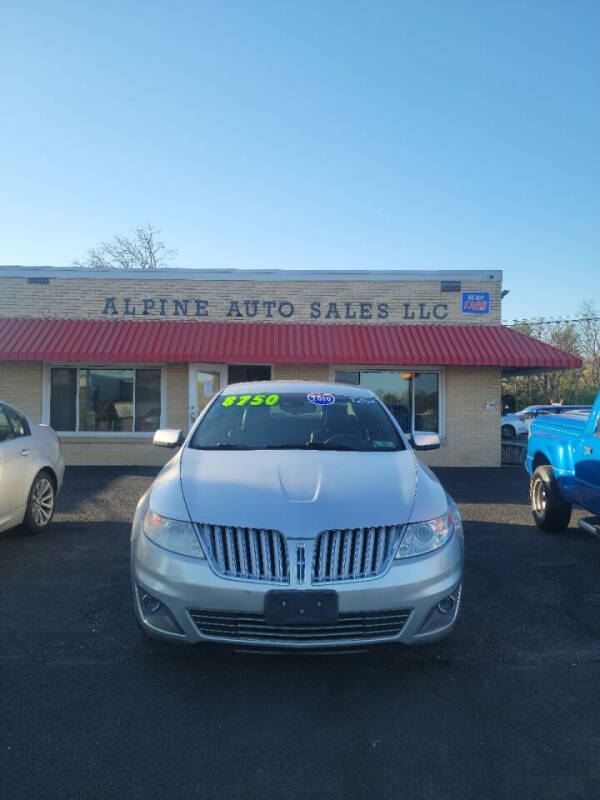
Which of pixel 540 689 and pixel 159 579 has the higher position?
pixel 159 579

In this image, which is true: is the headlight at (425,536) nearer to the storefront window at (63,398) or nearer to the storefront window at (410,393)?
the storefront window at (410,393)

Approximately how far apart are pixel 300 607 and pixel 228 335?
11892 millimetres

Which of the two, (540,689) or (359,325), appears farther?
(359,325)

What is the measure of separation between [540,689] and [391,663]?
84 centimetres

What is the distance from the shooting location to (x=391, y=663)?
142 inches

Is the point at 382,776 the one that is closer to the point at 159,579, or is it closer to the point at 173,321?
the point at 159,579

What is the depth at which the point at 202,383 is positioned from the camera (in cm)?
1489

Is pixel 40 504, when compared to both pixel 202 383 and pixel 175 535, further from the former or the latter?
pixel 202 383

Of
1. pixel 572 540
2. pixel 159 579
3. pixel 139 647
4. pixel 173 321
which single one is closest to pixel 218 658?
pixel 139 647

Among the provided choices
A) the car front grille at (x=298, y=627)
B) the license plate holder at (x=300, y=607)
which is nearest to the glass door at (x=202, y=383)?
the car front grille at (x=298, y=627)

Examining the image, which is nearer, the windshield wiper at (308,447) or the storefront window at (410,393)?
the windshield wiper at (308,447)

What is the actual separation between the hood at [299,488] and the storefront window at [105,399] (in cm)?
1126

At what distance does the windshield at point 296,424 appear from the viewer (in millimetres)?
4492

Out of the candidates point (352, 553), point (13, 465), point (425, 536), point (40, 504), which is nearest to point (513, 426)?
point (40, 504)
